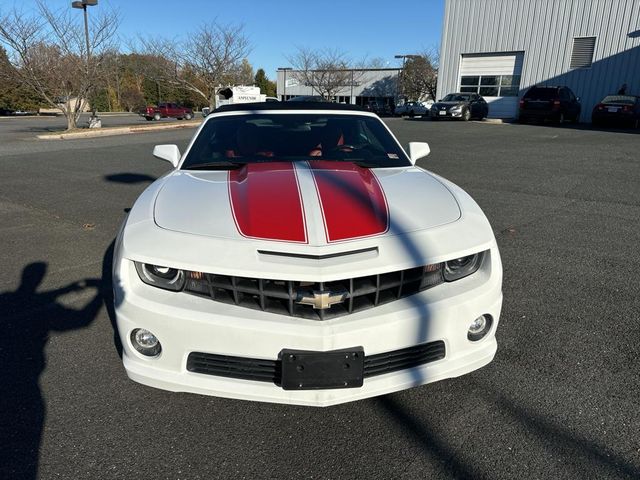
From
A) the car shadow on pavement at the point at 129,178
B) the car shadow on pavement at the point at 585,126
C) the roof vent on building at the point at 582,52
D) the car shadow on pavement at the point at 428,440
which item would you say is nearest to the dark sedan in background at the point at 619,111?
the car shadow on pavement at the point at 585,126

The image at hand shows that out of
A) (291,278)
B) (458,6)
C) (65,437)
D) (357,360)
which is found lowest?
(65,437)

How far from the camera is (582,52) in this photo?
25.9m

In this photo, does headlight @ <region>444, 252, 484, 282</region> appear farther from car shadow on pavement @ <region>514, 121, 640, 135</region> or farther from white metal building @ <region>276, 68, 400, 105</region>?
white metal building @ <region>276, 68, 400, 105</region>

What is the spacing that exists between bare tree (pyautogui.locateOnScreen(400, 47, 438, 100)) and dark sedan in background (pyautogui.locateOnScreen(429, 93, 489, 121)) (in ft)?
84.1

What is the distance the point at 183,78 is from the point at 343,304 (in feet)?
112

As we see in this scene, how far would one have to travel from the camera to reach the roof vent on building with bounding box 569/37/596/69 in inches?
1005

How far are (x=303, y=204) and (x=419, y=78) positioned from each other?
5206cm

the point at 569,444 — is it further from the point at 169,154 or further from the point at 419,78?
the point at 419,78

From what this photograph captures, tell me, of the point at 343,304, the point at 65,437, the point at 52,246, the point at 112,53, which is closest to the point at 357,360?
the point at 343,304

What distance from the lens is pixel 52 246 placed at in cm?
487

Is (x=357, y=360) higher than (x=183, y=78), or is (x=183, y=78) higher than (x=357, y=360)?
(x=183, y=78)

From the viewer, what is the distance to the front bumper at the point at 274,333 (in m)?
1.95

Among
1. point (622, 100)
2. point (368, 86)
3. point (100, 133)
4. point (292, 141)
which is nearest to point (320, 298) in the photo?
point (292, 141)

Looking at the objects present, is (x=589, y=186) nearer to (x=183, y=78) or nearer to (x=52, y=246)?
(x=52, y=246)
